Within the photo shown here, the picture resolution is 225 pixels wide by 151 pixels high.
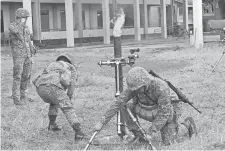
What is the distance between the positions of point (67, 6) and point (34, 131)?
2005 centimetres

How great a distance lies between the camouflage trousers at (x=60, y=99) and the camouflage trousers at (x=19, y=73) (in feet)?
9.19

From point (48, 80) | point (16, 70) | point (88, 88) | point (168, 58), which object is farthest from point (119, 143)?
point (168, 58)

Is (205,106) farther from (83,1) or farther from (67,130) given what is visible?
(83,1)

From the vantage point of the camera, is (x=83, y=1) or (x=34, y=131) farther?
(x=83, y=1)

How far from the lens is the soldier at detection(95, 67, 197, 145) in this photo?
17.4 feet

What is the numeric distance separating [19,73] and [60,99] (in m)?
3.13

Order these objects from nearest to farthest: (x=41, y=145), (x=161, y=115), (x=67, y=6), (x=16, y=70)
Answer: (x=161, y=115)
(x=41, y=145)
(x=16, y=70)
(x=67, y=6)

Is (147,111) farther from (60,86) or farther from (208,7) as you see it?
A: (208,7)

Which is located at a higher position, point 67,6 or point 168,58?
point 67,6

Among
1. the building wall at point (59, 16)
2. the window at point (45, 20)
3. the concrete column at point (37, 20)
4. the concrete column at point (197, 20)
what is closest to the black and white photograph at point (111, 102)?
the concrete column at point (197, 20)

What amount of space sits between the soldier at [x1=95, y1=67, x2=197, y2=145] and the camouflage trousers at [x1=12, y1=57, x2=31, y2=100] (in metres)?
3.69

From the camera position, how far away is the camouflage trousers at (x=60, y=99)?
19.7 feet

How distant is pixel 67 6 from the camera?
26.2m

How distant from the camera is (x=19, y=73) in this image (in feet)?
29.5
